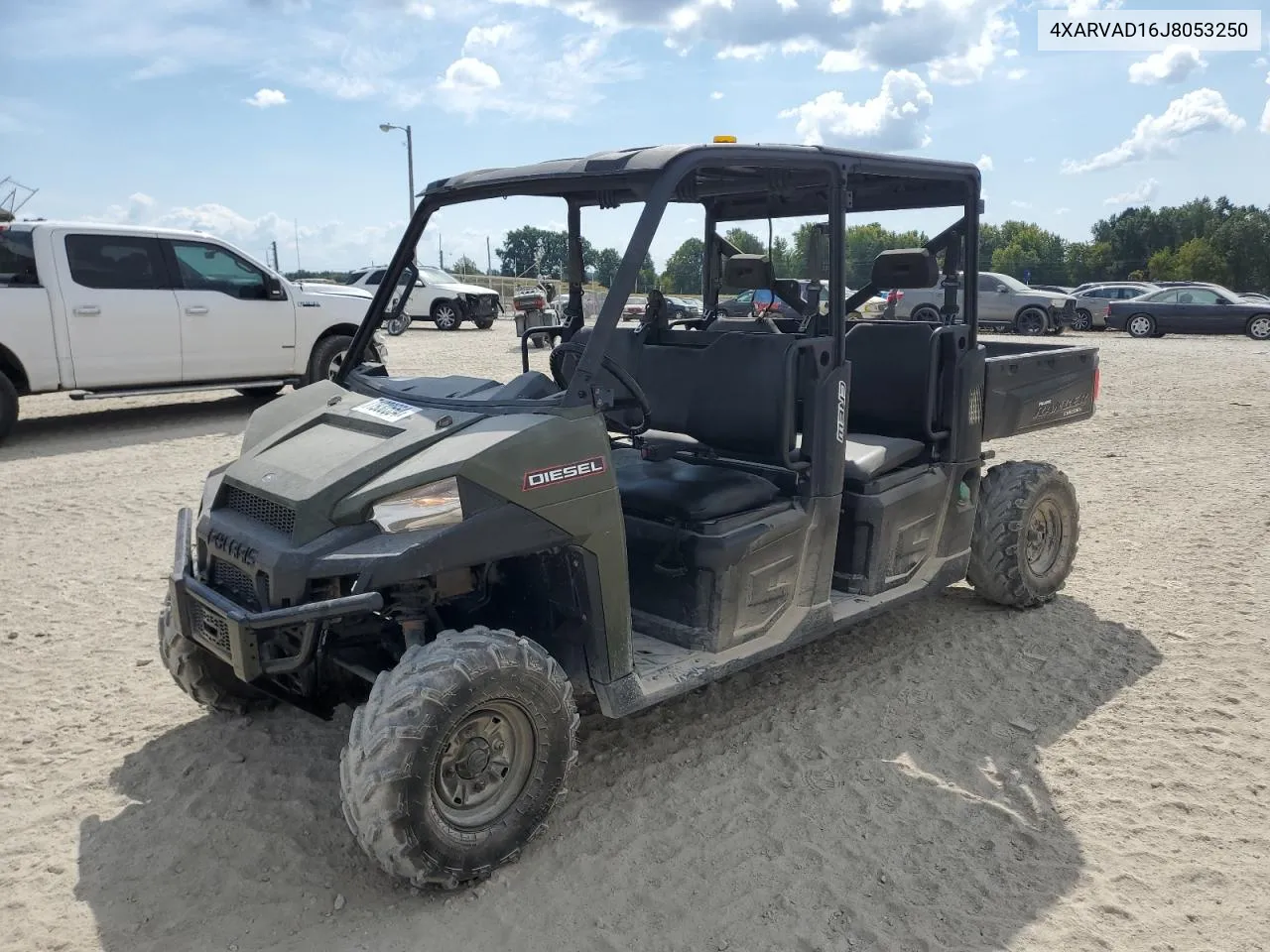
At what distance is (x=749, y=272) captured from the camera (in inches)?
191

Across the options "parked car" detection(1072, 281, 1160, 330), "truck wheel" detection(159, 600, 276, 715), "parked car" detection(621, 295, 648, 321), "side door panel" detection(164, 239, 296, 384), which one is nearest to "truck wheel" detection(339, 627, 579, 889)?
"truck wheel" detection(159, 600, 276, 715)

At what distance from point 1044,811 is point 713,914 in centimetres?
133

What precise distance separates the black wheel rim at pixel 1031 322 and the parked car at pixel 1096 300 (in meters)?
1.55

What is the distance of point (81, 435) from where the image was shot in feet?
34.0

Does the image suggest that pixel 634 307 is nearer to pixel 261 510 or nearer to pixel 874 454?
pixel 874 454

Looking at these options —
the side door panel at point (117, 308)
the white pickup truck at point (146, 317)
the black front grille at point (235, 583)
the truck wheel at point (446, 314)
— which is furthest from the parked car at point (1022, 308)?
the black front grille at point (235, 583)

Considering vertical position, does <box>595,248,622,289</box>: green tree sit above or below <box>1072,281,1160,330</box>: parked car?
above

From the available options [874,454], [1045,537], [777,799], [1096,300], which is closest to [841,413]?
[874,454]

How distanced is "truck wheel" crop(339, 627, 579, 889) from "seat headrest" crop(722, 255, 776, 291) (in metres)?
2.29

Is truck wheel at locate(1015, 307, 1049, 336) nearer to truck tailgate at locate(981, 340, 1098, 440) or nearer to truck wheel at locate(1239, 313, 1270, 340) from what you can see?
truck wheel at locate(1239, 313, 1270, 340)

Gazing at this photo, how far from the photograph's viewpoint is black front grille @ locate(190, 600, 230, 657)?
3.23m

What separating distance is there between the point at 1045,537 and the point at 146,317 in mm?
8779

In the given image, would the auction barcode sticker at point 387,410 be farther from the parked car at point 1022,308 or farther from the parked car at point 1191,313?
the parked car at point 1191,313

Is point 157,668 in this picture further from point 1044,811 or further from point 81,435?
point 81,435
